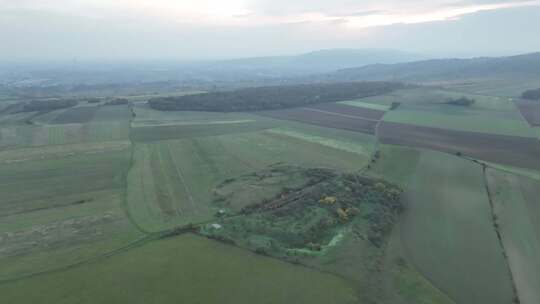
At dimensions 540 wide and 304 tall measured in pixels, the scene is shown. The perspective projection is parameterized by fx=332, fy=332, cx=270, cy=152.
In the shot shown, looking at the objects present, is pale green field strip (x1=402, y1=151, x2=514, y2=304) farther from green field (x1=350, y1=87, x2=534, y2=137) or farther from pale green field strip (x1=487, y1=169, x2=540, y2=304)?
green field (x1=350, y1=87, x2=534, y2=137)

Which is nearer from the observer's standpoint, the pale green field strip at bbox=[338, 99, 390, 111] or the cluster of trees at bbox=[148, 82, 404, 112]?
the pale green field strip at bbox=[338, 99, 390, 111]

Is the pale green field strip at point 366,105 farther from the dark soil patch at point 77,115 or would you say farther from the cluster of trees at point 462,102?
the dark soil patch at point 77,115

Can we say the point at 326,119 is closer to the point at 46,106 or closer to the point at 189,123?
the point at 189,123

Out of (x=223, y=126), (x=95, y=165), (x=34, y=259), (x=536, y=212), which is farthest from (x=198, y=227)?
(x=223, y=126)

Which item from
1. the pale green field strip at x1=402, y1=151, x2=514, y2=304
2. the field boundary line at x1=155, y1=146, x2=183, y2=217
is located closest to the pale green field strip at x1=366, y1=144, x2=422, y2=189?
the pale green field strip at x1=402, y1=151, x2=514, y2=304

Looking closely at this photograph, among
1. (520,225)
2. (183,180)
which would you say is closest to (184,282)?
(183,180)

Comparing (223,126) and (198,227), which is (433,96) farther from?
(198,227)
